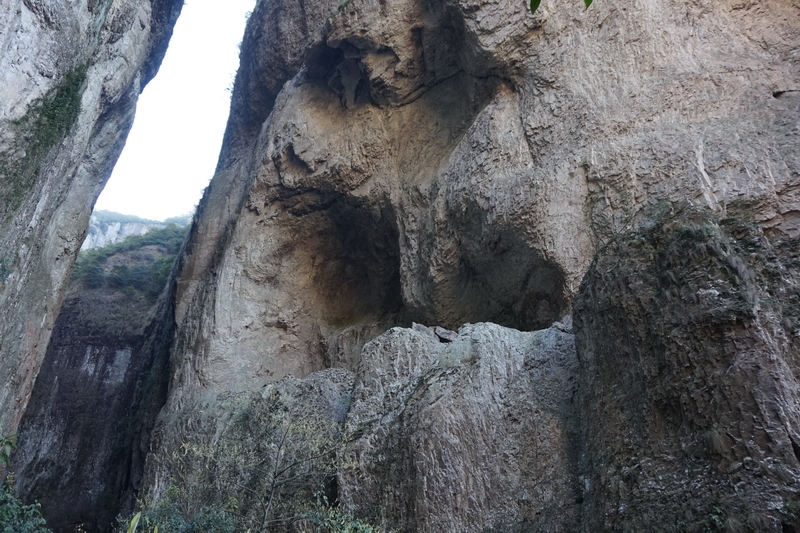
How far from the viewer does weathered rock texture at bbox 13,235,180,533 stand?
55.4 ft

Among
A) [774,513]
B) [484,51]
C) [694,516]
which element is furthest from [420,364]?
[484,51]

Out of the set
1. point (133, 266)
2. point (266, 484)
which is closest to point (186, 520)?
point (266, 484)

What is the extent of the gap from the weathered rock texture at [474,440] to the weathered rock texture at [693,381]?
508mm

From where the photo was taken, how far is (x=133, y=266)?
24.7 m

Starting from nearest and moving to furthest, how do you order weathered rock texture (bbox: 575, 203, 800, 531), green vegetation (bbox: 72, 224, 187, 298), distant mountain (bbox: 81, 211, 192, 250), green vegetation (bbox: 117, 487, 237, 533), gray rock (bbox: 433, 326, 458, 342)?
weathered rock texture (bbox: 575, 203, 800, 531) → green vegetation (bbox: 117, 487, 237, 533) → gray rock (bbox: 433, 326, 458, 342) → green vegetation (bbox: 72, 224, 187, 298) → distant mountain (bbox: 81, 211, 192, 250)

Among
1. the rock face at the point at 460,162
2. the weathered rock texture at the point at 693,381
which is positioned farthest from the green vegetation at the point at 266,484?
the rock face at the point at 460,162

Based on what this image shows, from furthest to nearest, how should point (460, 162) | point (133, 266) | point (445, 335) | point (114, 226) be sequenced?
1. point (114, 226)
2. point (133, 266)
3. point (460, 162)
4. point (445, 335)

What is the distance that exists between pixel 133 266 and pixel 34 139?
14.9m

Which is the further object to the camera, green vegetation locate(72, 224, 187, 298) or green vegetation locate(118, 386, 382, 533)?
green vegetation locate(72, 224, 187, 298)

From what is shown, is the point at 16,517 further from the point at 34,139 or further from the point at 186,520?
the point at 34,139

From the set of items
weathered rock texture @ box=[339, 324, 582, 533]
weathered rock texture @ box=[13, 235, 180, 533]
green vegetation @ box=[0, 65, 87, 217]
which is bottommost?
weathered rock texture @ box=[13, 235, 180, 533]

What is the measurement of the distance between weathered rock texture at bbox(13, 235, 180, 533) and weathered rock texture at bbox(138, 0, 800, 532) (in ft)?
13.2

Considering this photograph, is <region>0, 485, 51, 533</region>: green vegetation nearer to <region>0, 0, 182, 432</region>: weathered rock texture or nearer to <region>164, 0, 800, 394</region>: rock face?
<region>0, 0, 182, 432</region>: weathered rock texture

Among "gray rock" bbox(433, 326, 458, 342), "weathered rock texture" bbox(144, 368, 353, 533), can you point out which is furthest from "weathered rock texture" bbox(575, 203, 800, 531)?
"weathered rock texture" bbox(144, 368, 353, 533)
